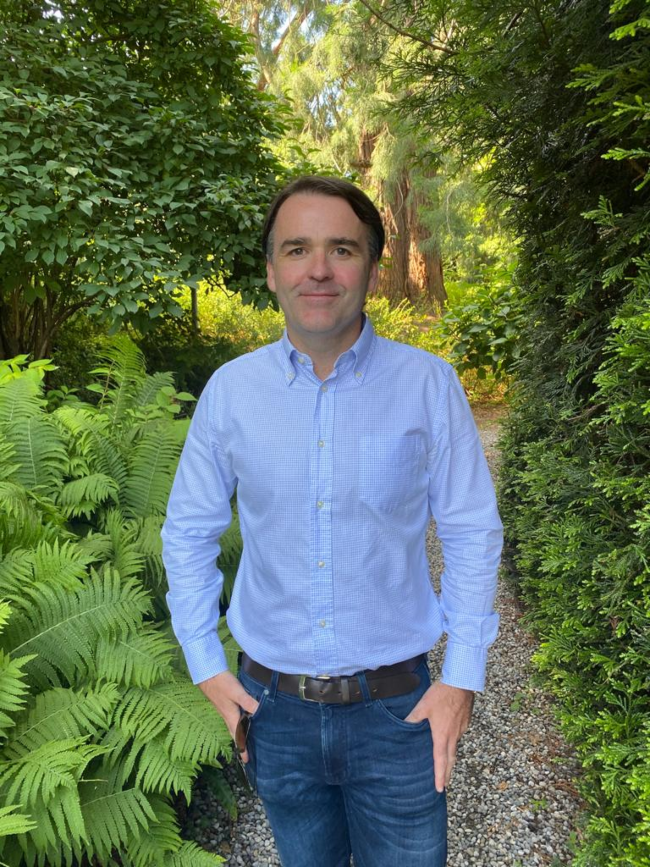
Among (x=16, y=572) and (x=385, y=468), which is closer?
(x=385, y=468)

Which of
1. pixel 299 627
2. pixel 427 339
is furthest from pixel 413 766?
pixel 427 339

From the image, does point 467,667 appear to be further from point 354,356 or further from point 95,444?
point 95,444

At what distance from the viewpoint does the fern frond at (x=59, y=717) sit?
180 centimetres

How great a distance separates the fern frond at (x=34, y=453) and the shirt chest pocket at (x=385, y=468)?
6.81 feet

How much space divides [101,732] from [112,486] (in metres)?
1.20

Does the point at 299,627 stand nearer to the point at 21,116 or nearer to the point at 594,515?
the point at 594,515

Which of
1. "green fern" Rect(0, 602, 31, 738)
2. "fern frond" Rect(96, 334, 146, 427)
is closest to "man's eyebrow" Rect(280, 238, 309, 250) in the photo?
"green fern" Rect(0, 602, 31, 738)

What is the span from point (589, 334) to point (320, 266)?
1.25 m

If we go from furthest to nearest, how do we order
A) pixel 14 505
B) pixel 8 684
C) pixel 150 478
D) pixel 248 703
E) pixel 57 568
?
pixel 150 478 < pixel 14 505 < pixel 57 568 < pixel 8 684 < pixel 248 703

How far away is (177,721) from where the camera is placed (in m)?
1.94

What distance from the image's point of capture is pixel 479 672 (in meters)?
1.26

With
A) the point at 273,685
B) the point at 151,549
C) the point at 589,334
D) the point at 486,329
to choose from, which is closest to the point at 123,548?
the point at 151,549

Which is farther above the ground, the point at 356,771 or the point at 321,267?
the point at 321,267

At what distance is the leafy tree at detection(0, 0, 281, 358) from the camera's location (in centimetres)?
340
